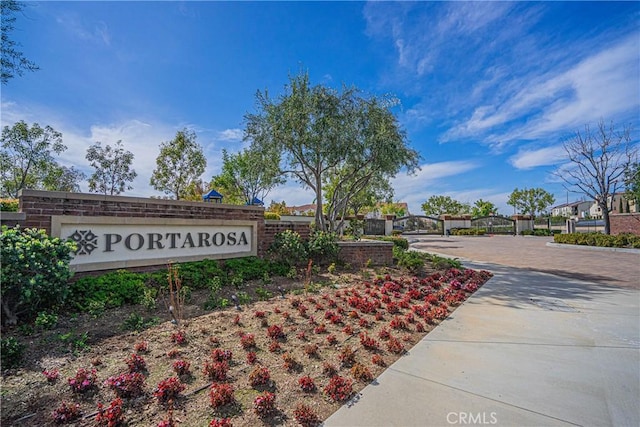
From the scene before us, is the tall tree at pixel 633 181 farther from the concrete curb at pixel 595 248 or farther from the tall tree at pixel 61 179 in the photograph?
the tall tree at pixel 61 179

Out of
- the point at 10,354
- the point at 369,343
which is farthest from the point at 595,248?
the point at 10,354

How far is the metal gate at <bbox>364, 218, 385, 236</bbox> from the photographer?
26.5 meters

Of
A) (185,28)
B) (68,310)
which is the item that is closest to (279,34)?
(185,28)

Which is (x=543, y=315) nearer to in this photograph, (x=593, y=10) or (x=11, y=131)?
(x=593, y=10)

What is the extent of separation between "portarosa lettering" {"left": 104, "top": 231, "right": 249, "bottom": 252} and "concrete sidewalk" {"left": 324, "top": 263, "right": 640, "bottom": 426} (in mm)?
4720

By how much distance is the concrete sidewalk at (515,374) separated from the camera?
6.88 feet

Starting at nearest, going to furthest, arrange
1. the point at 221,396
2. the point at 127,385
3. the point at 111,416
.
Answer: the point at 111,416 → the point at 221,396 → the point at 127,385

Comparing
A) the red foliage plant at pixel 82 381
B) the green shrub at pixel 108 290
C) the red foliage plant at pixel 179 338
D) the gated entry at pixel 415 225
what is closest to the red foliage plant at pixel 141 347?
the red foliage plant at pixel 179 338

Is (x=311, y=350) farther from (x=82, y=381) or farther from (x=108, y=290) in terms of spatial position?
(x=108, y=290)

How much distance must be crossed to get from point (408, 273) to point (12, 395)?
6.82m

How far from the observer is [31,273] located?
3.52m

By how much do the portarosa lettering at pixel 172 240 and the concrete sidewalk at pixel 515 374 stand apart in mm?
4720

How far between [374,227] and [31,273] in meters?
24.9

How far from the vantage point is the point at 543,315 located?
4.39 m
